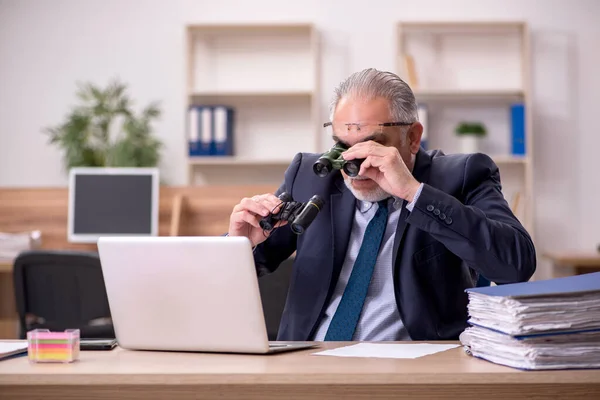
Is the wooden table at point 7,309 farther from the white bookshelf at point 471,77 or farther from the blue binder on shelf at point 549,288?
the blue binder on shelf at point 549,288

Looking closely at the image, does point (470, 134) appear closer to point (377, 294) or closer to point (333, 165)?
point (377, 294)

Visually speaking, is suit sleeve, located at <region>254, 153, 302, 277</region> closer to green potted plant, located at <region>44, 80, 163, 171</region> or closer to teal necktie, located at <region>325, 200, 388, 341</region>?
teal necktie, located at <region>325, 200, 388, 341</region>

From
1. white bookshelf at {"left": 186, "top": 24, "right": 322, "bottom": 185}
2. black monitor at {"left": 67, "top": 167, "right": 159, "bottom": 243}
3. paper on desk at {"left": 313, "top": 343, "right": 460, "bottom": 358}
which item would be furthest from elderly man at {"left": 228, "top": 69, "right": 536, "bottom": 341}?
white bookshelf at {"left": 186, "top": 24, "right": 322, "bottom": 185}

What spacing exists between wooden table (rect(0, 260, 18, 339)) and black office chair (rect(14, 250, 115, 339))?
0.79 m

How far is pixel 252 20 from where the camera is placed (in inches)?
214

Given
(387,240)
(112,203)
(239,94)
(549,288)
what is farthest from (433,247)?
(239,94)

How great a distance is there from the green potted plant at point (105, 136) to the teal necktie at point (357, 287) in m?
3.23

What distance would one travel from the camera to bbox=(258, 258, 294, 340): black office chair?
2.51 meters

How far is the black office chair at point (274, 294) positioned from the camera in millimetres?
2512

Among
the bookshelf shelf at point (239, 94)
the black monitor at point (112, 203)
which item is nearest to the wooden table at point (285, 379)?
the black monitor at point (112, 203)

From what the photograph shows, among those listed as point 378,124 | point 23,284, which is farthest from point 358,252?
point 23,284

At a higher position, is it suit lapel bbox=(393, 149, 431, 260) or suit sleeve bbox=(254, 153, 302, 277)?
suit lapel bbox=(393, 149, 431, 260)

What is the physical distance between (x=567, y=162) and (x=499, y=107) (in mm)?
565

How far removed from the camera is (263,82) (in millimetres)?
5449
